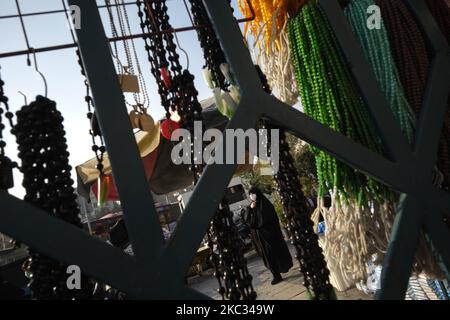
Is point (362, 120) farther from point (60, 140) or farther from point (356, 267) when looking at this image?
point (60, 140)

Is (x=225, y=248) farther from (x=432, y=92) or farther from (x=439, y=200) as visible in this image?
(x=432, y=92)

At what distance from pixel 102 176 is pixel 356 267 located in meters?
1.17

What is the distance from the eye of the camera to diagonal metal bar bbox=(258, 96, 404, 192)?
106 cm

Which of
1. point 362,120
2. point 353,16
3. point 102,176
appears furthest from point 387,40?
point 102,176

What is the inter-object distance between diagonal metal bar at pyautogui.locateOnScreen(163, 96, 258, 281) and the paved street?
3.02 meters

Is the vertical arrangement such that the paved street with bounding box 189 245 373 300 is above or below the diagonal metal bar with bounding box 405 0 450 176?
below

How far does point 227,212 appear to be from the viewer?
3.63 feet

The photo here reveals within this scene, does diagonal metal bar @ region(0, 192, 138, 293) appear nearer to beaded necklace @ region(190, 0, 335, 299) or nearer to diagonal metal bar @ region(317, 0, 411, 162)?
beaded necklace @ region(190, 0, 335, 299)

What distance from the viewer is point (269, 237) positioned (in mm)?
4926

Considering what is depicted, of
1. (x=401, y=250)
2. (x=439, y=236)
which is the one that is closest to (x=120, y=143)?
(x=401, y=250)

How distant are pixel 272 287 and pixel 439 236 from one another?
12.6 ft

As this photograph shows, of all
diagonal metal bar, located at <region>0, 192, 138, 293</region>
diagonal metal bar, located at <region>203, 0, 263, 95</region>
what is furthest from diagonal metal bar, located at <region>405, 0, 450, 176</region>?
diagonal metal bar, located at <region>0, 192, 138, 293</region>

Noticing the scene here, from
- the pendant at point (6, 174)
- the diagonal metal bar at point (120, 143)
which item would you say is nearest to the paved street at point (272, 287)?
the diagonal metal bar at point (120, 143)

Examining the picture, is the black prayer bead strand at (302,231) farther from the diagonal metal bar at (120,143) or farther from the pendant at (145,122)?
the pendant at (145,122)
